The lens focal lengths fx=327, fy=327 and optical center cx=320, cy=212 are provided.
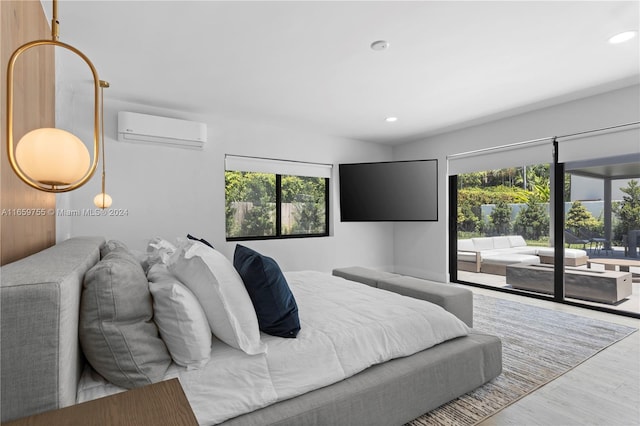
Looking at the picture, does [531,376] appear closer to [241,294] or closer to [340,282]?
[340,282]

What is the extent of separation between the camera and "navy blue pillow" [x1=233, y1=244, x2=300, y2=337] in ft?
5.18

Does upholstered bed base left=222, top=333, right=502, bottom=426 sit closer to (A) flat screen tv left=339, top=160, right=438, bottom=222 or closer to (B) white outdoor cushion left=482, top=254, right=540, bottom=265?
(B) white outdoor cushion left=482, top=254, right=540, bottom=265

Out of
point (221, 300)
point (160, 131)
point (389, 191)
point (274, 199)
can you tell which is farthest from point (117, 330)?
point (389, 191)

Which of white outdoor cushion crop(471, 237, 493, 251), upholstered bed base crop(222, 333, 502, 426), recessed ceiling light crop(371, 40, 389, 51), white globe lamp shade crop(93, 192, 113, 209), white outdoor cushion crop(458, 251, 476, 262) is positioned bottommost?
upholstered bed base crop(222, 333, 502, 426)

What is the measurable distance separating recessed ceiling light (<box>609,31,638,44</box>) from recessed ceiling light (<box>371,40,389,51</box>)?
1.66 m

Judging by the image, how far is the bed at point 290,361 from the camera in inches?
33.8

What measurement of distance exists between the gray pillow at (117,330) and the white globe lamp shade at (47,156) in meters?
0.47

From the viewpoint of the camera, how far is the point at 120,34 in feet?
7.76


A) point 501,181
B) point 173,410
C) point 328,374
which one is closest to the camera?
point 173,410

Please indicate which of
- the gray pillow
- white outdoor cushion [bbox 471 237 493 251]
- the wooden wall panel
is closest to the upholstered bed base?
the gray pillow

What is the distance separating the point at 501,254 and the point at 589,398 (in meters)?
2.97

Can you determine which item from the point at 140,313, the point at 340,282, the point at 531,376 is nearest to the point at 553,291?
the point at 531,376

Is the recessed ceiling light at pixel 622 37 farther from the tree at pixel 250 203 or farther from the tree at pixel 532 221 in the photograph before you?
the tree at pixel 250 203

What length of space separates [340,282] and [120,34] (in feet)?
8.26
